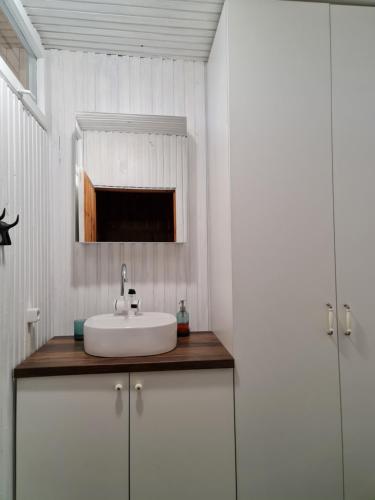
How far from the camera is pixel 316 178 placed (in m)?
1.27

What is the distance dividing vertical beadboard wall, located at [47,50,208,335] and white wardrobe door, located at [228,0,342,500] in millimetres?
518

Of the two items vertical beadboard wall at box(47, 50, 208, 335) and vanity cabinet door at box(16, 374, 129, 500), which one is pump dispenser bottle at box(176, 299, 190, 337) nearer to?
vertical beadboard wall at box(47, 50, 208, 335)

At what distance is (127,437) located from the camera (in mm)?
1152

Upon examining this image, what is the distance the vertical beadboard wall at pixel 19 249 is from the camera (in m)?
1.08

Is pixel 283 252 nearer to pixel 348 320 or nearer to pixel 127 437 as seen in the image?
pixel 348 320

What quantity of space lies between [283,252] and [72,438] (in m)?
1.16

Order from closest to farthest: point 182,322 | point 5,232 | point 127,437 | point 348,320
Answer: point 5,232, point 127,437, point 348,320, point 182,322

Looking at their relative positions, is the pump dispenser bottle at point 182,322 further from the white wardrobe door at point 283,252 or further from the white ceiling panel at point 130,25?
the white ceiling panel at point 130,25

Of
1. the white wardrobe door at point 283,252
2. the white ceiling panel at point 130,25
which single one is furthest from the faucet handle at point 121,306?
the white ceiling panel at point 130,25

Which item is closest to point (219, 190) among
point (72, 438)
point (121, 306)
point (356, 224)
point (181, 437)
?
point (356, 224)

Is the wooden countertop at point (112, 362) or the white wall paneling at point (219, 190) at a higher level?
the white wall paneling at point (219, 190)

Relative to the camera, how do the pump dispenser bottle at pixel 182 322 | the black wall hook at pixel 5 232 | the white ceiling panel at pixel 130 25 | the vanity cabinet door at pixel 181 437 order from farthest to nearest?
the pump dispenser bottle at pixel 182 322 → the white ceiling panel at pixel 130 25 → the vanity cabinet door at pixel 181 437 → the black wall hook at pixel 5 232

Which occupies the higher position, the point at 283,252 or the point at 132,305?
the point at 283,252

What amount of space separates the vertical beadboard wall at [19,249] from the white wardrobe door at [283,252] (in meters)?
0.92
